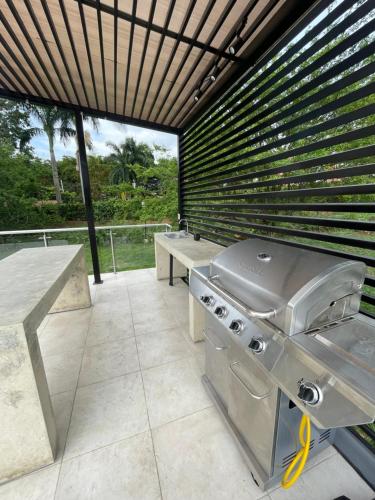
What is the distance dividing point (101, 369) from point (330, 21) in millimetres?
2925

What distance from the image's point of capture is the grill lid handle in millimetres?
806

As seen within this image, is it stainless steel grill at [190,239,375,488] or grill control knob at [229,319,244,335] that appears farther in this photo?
grill control knob at [229,319,244,335]

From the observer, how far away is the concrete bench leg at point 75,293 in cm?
270

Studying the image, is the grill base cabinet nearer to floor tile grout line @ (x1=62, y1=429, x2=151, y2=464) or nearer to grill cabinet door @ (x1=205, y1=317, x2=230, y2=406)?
grill cabinet door @ (x1=205, y1=317, x2=230, y2=406)

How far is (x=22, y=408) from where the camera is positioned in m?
0.99

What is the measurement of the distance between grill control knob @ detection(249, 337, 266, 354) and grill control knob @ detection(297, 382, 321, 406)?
7.4 inches

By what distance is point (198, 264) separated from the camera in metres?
1.81

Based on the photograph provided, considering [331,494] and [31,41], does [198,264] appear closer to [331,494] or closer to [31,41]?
[331,494]

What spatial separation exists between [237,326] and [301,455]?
699mm

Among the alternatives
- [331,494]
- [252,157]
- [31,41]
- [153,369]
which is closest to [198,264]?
[153,369]

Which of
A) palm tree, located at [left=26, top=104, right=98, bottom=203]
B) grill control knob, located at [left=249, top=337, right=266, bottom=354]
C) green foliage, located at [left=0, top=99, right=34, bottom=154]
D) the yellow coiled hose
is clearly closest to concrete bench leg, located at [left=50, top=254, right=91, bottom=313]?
grill control knob, located at [left=249, top=337, right=266, bottom=354]

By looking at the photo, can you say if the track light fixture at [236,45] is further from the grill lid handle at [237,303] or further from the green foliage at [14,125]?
the green foliage at [14,125]

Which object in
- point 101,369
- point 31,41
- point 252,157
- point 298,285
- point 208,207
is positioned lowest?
point 101,369

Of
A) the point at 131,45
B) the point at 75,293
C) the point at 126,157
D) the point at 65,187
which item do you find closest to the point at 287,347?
the point at 131,45
